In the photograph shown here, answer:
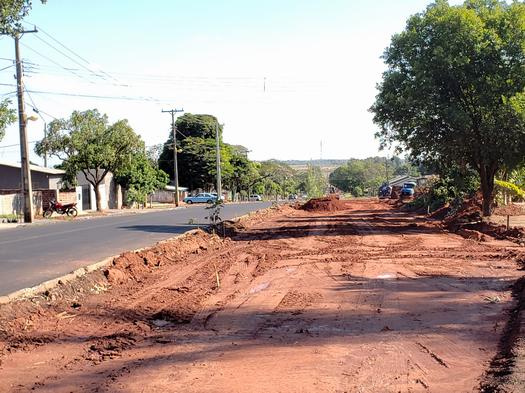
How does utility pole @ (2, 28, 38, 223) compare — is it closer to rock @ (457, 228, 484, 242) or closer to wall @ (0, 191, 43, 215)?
wall @ (0, 191, 43, 215)

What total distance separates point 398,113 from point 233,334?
2110cm

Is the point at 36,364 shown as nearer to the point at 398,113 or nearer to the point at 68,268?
the point at 68,268

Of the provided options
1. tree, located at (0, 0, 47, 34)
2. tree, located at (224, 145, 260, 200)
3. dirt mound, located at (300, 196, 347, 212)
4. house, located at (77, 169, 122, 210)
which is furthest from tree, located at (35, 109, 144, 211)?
tree, located at (224, 145, 260, 200)

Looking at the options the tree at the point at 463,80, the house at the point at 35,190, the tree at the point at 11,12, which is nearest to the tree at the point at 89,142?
the house at the point at 35,190

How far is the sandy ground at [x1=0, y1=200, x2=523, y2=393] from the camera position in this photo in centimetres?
612

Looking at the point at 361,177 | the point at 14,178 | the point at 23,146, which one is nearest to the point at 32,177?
the point at 14,178

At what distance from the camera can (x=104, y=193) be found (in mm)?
59812

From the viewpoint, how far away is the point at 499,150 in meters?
25.5

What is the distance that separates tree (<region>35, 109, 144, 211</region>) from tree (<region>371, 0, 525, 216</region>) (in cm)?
2660

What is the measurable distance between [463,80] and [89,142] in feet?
102

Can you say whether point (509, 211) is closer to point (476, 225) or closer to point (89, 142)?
point (476, 225)

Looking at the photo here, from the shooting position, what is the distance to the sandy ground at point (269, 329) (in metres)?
6.12

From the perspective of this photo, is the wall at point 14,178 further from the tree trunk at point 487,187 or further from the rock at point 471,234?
the rock at point 471,234

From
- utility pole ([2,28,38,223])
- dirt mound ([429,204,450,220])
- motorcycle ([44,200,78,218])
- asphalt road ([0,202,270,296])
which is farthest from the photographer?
motorcycle ([44,200,78,218])
